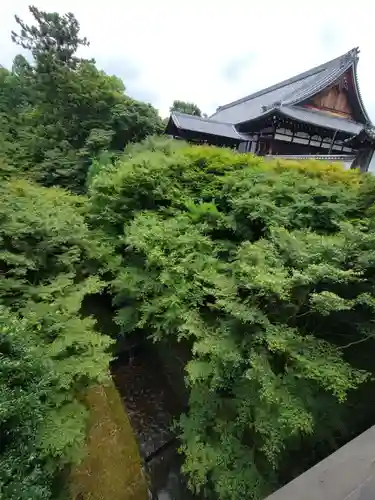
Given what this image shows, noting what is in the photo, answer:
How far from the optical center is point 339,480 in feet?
4.66

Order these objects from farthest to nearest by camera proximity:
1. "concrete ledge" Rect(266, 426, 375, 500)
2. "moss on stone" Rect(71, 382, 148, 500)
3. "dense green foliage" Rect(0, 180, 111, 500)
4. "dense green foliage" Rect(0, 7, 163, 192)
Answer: "dense green foliage" Rect(0, 7, 163, 192)
"moss on stone" Rect(71, 382, 148, 500)
"dense green foliage" Rect(0, 180, 111, 500)
"concrete ledge" Rect(266, 426, 375, 500)

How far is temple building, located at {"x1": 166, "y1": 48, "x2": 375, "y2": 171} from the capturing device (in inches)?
503

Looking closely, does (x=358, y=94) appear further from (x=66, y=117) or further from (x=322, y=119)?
(x=66, y=117)

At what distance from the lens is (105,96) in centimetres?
1148

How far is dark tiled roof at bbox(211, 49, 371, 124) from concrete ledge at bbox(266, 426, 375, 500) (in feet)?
43.4

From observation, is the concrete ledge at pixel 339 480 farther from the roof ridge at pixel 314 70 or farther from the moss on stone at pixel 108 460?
the roof ridge at pixel 314 70

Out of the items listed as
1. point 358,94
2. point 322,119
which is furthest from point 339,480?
point 358,94

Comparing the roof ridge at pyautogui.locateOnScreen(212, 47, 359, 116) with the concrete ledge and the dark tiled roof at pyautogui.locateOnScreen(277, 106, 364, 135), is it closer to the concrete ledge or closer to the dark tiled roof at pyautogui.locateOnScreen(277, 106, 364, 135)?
the dark tiled roof at pyautogui.locateOnScreen(277, 106, 364, 135)

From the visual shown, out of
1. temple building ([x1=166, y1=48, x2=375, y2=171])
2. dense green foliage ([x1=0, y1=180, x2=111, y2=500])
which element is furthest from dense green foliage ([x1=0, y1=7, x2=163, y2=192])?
dense green foliage ([x1=0, y1=180, x2=111, y2=500])

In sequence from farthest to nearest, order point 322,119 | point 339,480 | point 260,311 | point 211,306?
1. point 322,119
2. point 211,306
3. point 260,311
4. point 339,480

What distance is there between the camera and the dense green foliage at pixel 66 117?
36.1 ft

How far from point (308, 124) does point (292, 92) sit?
17.9 feet

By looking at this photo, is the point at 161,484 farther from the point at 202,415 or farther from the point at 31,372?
the point at 31,372

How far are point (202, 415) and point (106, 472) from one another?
167 cm
